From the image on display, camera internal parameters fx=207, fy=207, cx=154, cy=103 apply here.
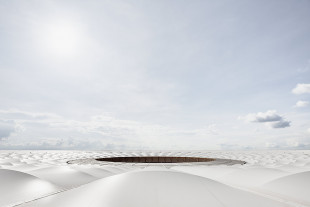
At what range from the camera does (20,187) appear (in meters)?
7.07

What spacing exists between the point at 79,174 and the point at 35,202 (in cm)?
394

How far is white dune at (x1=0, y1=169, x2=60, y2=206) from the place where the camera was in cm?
621

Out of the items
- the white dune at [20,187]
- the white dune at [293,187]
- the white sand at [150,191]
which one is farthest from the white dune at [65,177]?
the white dune at [293,187]

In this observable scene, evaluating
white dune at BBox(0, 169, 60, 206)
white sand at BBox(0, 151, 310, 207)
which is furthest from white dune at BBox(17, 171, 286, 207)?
white dune at BBox(0, 169, 60, 206)

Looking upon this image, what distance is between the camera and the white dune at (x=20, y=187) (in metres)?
6.21

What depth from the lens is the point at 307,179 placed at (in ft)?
25.2

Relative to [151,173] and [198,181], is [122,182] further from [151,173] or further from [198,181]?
[198,181]

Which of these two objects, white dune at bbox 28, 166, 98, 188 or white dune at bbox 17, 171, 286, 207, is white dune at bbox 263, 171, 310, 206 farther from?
white dune at bbox 28, 166, 98, 188

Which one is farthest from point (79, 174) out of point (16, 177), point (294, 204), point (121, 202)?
point (294, 204)

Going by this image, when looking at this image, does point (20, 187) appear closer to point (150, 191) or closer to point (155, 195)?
point (150, 191)

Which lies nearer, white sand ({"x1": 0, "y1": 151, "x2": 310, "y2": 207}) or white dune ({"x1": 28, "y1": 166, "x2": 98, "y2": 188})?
white sand ({"x1": 0, "y1": 151, "x2": 310, "y2": 207})

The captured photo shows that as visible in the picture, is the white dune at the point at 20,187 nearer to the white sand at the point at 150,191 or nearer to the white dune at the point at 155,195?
the white sand at the point at 150,191

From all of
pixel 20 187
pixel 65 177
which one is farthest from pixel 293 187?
pixel 20 187

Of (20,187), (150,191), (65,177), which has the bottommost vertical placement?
(20,187)
